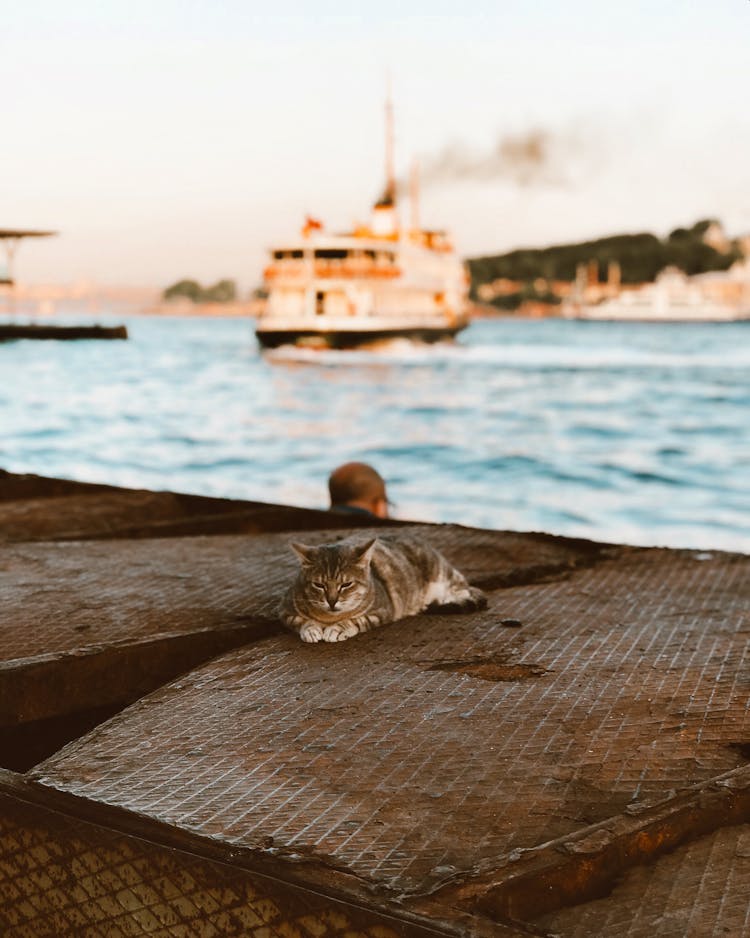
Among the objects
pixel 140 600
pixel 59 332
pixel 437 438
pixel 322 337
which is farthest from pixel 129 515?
pixel 322 337

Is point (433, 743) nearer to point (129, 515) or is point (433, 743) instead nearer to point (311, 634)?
point (311, 634)

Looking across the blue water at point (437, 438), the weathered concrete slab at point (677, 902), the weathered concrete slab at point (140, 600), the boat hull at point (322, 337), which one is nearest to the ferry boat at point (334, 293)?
the boat hull at point (322, 337)

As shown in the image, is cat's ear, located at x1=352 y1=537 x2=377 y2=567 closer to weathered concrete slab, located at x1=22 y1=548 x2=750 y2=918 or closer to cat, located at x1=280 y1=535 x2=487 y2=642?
cat, located at x1=280 y1=535 x2=487 y2=642

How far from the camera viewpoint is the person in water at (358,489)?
751cm

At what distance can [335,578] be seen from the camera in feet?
11.6

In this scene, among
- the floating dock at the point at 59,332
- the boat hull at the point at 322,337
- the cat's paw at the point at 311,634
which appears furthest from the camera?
the boat hull at the point at 322,337

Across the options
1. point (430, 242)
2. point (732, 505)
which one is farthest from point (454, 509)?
point (430, 242)

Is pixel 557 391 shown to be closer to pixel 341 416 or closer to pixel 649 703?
pixel 341 416

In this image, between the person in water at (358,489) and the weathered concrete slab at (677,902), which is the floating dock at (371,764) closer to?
the weathered concrete slab at (677,902)

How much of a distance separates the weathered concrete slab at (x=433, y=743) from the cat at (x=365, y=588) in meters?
0.08

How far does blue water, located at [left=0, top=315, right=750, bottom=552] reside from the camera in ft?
58.2

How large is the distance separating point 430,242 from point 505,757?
257 feet

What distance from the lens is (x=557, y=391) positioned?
41.8m

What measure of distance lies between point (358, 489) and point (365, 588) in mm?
3887
